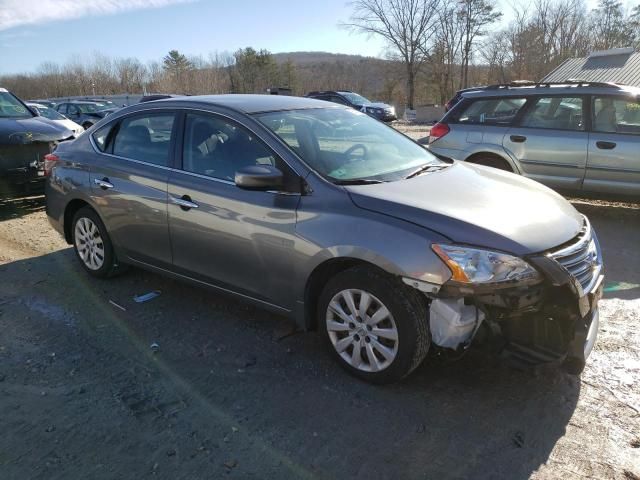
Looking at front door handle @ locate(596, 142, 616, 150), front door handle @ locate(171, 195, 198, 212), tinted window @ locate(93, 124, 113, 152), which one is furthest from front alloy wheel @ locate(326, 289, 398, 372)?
front door handle @ locate(596, 142, 616, 150)

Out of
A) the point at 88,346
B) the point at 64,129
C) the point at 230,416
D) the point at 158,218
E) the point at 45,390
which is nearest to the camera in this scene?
the point at 230,416

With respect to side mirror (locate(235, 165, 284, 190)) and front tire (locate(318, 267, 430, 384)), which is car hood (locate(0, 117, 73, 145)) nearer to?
side mirror (locate(235, 165, 284, 190))

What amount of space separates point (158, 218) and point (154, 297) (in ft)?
2.74

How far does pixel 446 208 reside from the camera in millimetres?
2955

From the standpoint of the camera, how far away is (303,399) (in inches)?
119

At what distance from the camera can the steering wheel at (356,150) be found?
3.66 metres

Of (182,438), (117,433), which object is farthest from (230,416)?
(117,433)

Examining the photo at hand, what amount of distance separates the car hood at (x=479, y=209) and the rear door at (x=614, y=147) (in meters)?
3.42

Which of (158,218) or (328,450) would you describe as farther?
(158,218)

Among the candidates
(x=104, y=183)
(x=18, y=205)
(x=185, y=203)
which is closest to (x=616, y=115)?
(x=185, y=203)

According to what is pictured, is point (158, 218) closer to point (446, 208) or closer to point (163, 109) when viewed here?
point (163, 109)

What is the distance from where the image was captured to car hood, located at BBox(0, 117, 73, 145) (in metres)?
7.47

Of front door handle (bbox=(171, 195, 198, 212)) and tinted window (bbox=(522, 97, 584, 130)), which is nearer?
front door handle (bbox=(171, 195, 198, 212))

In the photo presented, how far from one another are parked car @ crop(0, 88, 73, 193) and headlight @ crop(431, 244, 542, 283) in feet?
22.8
